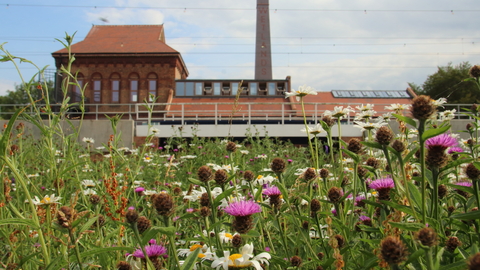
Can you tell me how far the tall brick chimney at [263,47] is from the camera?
29812mm

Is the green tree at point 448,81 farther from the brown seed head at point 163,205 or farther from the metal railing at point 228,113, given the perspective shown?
the brown seed head at point 163,205

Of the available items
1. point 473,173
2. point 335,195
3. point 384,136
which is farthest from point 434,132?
point 335,195

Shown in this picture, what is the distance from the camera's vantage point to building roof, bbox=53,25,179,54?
24.0m

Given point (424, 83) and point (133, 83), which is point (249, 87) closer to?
point (133, 83)

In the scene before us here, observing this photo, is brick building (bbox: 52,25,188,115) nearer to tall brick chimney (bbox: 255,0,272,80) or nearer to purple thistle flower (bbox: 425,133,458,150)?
tall brick chimney (bbox: 255,0,272,80)

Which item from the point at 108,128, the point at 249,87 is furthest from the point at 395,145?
the point at 249,87

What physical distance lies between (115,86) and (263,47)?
1278 centimetres

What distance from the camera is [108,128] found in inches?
424

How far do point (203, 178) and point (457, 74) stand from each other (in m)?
33.9

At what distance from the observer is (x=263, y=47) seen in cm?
3008

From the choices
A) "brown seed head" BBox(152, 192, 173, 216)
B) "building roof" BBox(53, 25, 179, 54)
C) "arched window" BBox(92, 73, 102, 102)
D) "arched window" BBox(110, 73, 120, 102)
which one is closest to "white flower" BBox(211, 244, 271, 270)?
"brown seed head" BBox(152, 192, 173, 216)

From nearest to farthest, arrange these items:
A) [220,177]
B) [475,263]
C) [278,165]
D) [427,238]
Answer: [475,263], [427,238], [220,177], [278,165]

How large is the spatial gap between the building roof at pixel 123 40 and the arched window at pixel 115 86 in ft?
5.53

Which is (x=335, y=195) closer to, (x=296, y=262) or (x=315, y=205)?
(x=315, y=205)
